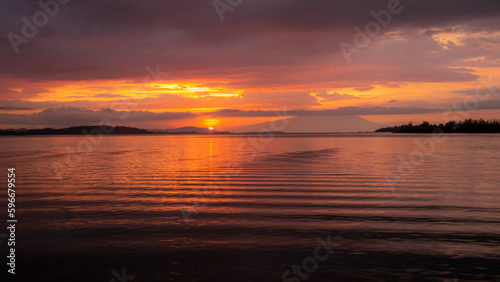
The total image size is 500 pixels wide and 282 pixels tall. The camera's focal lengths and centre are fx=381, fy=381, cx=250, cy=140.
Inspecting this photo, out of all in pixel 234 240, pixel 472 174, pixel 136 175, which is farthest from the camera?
pixel 136 175

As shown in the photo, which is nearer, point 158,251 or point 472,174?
point 158,251

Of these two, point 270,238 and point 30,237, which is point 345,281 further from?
point 30,237

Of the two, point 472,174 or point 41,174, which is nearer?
point 472,174

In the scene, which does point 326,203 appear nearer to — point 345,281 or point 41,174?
point 345,281

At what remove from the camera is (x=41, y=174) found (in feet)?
90.9

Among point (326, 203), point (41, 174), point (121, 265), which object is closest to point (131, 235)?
point (121, 265)

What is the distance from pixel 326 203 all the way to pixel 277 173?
1145cm

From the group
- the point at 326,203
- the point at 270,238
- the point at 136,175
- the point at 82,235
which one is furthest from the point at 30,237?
the point at 136,175

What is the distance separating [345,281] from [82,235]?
780 cm

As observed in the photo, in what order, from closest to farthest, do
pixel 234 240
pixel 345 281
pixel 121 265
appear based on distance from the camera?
pixel 345 281
pixel 121 265
pixel 234 240

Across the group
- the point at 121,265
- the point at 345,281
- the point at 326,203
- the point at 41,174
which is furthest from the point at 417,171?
the point at 41,174

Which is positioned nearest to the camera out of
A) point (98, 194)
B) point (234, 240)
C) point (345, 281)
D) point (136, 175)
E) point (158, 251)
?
point (345, 281)

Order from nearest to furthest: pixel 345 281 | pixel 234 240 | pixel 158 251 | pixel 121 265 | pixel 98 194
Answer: pixel 345 281 < pixel 121 265 < pixel 158 251 < pixel 234 240 < pixel 98 194

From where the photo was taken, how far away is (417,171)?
91.0ft
